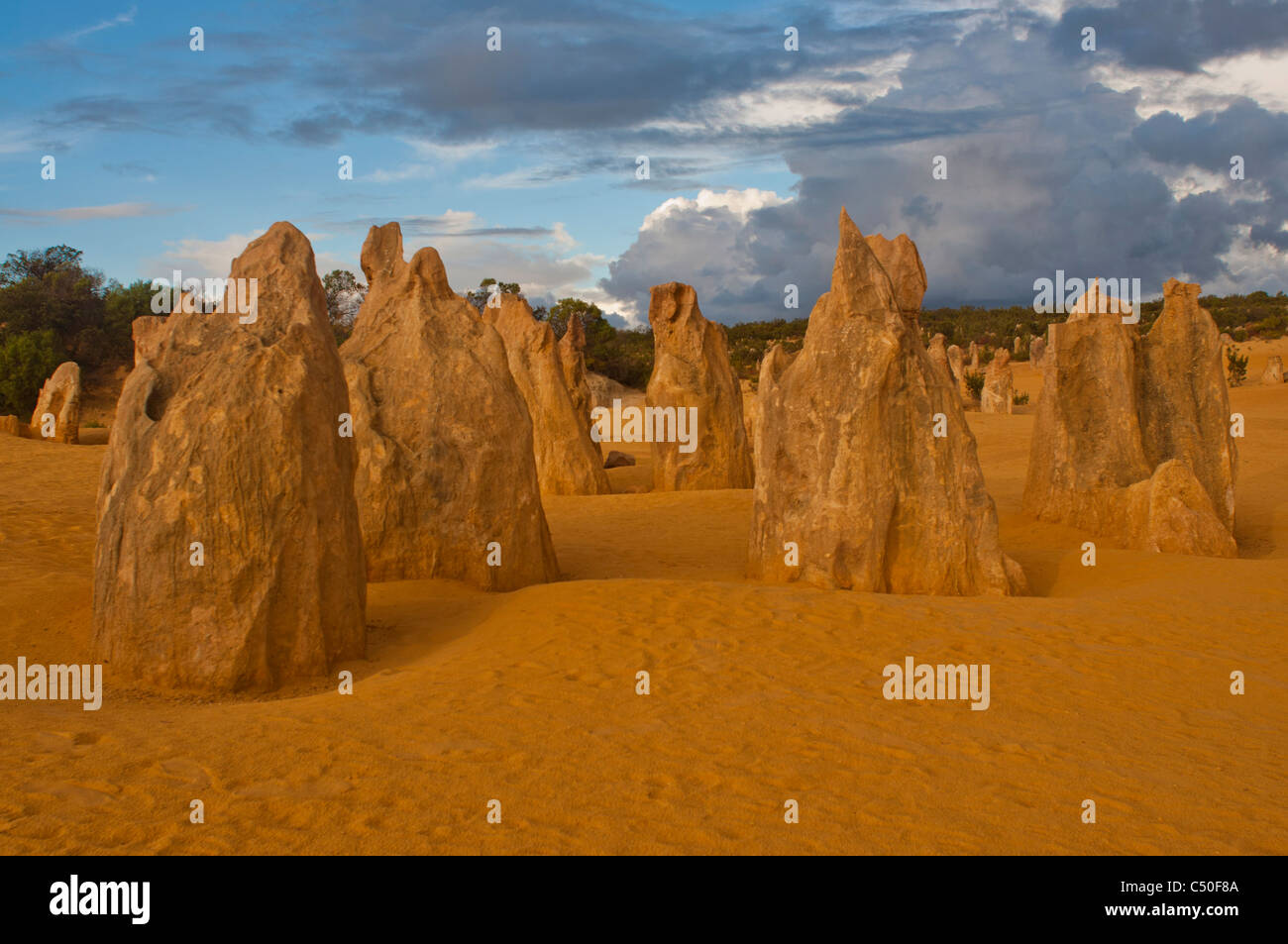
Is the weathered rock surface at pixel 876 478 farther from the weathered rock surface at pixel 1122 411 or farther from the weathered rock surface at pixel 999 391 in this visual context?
the weathered rock surface at pixel 999 391

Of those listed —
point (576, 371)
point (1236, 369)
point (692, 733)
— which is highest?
point (1236, 369)

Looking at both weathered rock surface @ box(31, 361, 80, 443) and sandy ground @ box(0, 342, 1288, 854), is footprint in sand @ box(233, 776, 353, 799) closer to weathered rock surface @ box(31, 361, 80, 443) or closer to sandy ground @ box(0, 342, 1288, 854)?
sandy ground @ box(0, 342, 1288, 854)

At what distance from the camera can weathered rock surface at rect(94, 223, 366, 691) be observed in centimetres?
571

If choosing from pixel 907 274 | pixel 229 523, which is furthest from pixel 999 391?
pixel 229 523

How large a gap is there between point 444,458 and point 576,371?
10.8m

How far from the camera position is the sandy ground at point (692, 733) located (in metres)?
3.71

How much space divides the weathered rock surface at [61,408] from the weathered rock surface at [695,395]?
40.8ft

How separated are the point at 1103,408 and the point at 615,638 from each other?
7782 mm

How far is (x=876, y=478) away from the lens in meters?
8.45

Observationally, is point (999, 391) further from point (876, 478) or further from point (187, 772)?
point (187, 772)

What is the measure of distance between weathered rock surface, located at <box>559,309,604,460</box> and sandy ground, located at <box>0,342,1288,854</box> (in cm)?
967

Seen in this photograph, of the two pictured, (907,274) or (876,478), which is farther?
(907,274)

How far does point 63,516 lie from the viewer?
425 inches
